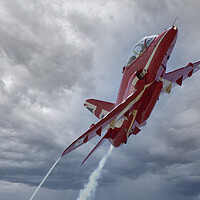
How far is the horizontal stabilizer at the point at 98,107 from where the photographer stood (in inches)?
1194

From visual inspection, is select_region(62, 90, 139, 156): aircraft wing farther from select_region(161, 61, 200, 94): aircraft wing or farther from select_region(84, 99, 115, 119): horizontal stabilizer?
select_region(84, 99, 115, 119): horizontal stabilizer

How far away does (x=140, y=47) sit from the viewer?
20484 mm

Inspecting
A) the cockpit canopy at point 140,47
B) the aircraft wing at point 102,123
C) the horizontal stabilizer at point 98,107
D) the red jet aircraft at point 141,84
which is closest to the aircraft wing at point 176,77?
the red jet aircraft at point 141,84

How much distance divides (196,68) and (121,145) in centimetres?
1402

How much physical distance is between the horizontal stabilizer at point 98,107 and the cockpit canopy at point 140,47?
9584 mm

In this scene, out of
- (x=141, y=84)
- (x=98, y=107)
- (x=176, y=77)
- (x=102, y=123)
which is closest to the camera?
(x=141, y=84)

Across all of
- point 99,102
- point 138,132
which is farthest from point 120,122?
point 99,102

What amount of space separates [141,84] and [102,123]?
18.2ft

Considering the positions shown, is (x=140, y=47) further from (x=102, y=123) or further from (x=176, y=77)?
(x=102, y=123)

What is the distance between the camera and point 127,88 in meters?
23.4

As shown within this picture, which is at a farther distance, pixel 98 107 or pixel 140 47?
pixel 98 107

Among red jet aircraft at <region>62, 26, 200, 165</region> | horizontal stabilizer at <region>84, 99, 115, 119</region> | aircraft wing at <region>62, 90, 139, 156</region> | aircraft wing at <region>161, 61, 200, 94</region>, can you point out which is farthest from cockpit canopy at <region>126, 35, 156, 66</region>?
horizontal stabilizer at <region>84, 99, 115, 119</region>

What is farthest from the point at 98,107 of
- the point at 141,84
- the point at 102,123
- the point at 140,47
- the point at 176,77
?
the point at 140,47

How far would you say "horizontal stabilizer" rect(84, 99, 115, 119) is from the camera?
99.5 feet
